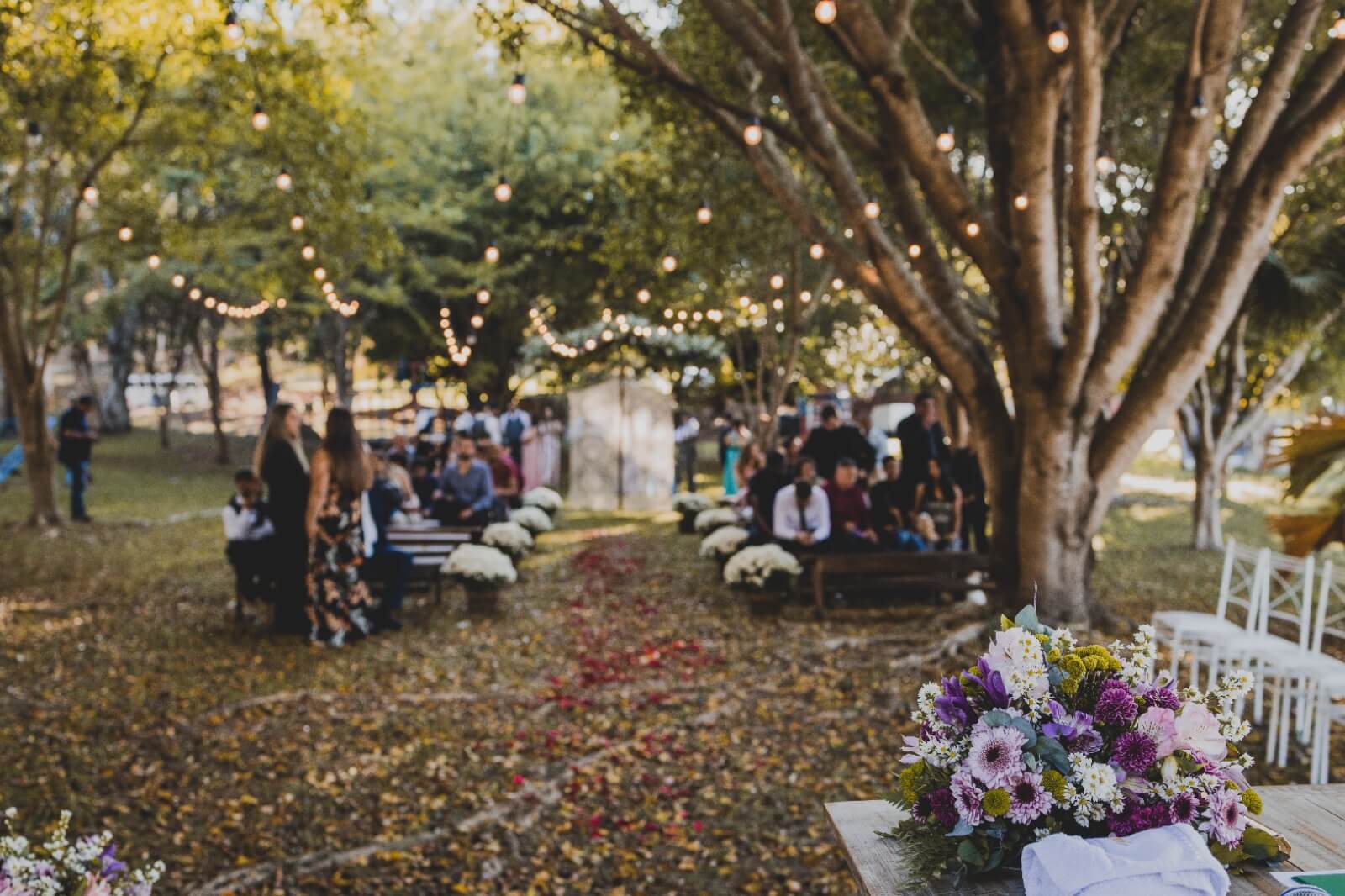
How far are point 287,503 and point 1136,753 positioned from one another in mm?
7777

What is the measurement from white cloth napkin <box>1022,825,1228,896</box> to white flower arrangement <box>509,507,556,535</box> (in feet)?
38.6

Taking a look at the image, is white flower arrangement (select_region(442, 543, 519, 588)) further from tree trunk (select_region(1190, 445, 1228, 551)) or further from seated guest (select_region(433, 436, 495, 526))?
tree trunk (select_region(1190, 445, 1228, 551))

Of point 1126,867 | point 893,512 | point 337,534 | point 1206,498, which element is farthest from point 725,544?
point 1126,867

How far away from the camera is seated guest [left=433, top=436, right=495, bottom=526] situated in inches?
488

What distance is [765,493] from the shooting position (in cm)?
1145

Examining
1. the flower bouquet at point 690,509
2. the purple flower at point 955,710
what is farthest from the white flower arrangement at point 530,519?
the purple flower at point 955,710

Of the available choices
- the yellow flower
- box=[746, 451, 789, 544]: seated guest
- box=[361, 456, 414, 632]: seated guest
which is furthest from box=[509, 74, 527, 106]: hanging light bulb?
the yellow flower

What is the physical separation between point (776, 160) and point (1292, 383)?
13371 millimetres

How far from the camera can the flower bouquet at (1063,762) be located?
2160 mm

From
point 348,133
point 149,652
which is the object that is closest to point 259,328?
point 348,133

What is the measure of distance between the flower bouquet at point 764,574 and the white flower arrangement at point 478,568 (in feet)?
6.96

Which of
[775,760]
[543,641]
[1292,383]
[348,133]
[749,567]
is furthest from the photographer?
[1292,383]

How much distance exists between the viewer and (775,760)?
607cm

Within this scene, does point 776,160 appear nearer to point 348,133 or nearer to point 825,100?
point 825,100
